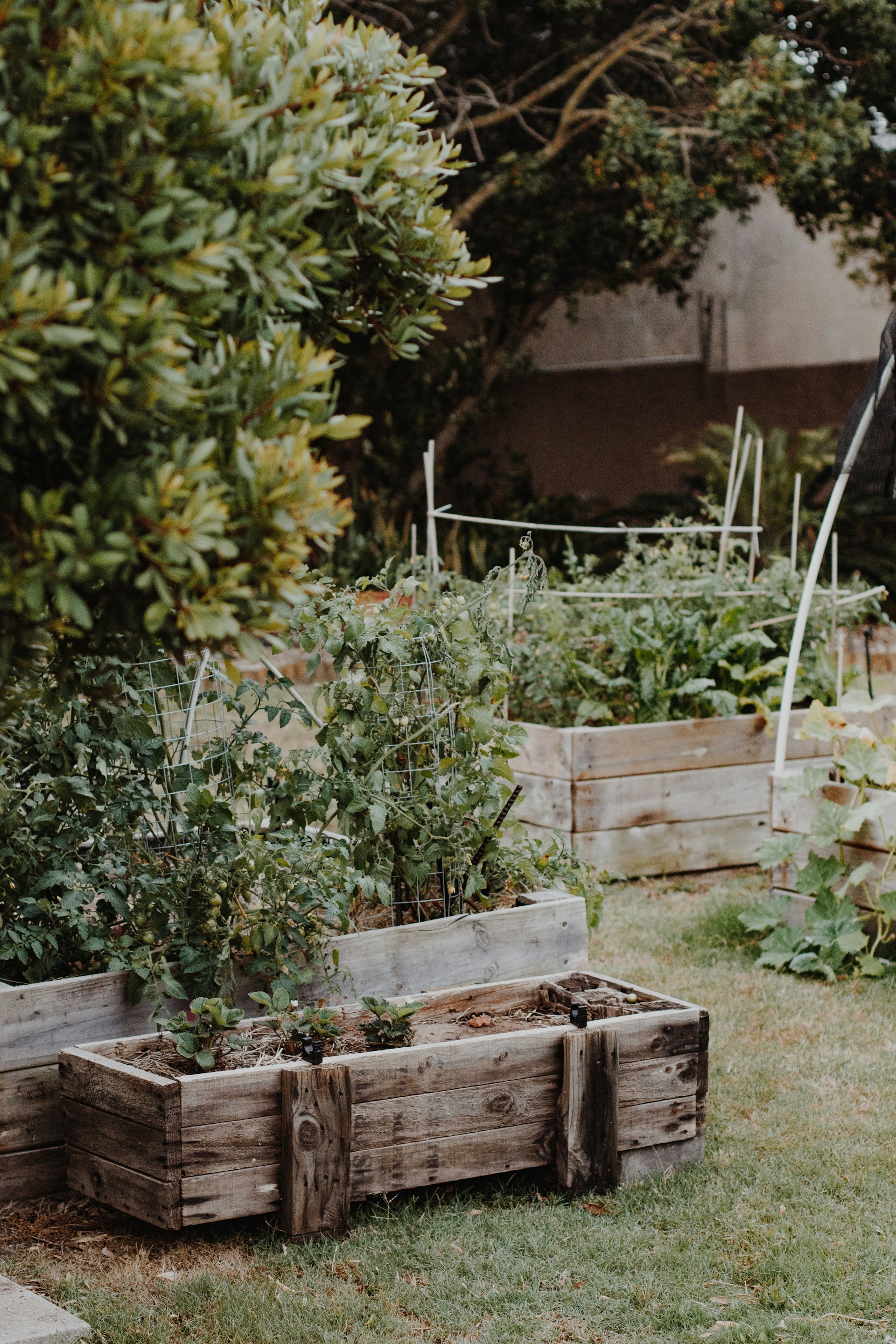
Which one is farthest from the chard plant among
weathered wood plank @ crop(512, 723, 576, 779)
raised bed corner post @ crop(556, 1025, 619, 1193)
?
raised bed corner post @ crop(556, 1025, 619, 1193)

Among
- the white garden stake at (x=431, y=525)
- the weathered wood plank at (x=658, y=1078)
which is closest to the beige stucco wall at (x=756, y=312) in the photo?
the white garden stake at (x=431, y=525)

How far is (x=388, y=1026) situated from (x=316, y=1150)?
354 millimetres

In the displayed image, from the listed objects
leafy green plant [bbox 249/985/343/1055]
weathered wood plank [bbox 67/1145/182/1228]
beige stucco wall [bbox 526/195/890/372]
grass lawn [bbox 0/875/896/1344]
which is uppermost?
beige stucco wall [bbox 526/195/890/372]

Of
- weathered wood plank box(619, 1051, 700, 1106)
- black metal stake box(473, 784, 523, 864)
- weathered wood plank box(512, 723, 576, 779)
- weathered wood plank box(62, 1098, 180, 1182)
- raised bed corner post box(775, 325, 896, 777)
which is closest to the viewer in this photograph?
weathered wood plank box(62, 1098, 180, 1182)

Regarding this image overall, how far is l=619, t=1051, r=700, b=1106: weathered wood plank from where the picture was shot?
317 centimetres

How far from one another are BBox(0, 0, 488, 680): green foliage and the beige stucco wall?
1260 cm

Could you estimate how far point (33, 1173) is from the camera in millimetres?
3037

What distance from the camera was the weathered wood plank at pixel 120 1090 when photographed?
2697 mm

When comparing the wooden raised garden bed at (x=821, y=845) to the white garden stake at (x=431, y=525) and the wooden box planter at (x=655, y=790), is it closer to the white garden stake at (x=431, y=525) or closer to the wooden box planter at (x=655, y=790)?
the wooden box planter at (x=655, y=790)

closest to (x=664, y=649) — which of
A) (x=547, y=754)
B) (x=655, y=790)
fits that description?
(x=655, y=790)

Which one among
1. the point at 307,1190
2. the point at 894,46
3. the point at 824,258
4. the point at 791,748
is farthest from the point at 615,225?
the point at 307,1190

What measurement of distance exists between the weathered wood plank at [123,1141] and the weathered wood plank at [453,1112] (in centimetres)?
39

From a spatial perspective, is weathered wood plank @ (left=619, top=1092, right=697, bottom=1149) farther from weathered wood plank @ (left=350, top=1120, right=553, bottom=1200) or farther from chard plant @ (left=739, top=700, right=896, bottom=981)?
chard plant @ (left=739, top=700, right=896, bottom=981)

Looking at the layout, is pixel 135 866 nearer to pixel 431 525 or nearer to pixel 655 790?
pixel 431 525
